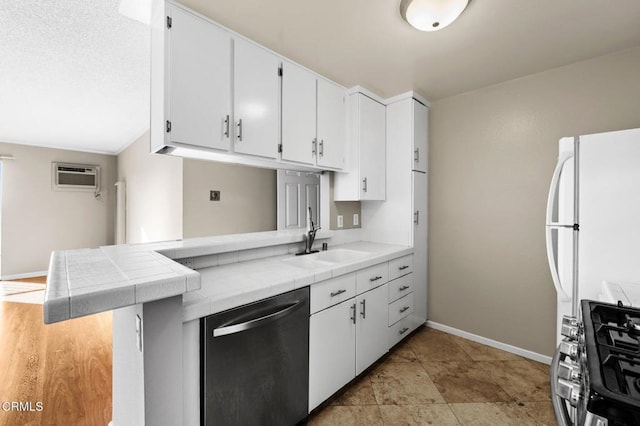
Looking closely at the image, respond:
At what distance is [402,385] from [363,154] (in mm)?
1881

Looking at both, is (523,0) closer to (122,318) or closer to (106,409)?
(122,318)

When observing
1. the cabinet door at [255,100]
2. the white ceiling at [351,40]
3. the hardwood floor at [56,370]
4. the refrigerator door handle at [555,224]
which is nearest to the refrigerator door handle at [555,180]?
the refrigerator door handle at [555,224]

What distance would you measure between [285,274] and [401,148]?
183cm

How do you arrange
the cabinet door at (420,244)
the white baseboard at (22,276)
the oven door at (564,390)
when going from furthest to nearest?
1. the white baseboard at (22,276)
2. the cabinet door at (420,244)
3. the oven door at (564,390)

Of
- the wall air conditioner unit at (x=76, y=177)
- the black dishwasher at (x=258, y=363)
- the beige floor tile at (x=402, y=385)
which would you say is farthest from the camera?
the wall air conditioner unit at (x=76, y=177)

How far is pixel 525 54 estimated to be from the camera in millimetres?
1969

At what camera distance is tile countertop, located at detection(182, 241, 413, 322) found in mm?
1099

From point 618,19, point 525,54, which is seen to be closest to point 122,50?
point 525,54

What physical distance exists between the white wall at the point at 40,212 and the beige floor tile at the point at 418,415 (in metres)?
6.74

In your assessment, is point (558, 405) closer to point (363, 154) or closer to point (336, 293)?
point (336, 293)

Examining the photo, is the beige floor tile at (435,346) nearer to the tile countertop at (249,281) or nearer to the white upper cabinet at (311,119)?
the tile countertop at (249,281)

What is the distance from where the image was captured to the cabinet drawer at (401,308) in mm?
2277

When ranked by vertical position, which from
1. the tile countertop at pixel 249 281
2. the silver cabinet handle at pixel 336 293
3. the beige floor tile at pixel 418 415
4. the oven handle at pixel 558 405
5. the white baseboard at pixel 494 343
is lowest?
the beige floor tile at pixel 418 415

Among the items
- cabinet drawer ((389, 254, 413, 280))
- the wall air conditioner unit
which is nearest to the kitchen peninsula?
cabinet drawer ((389, 254, 413, 280))
